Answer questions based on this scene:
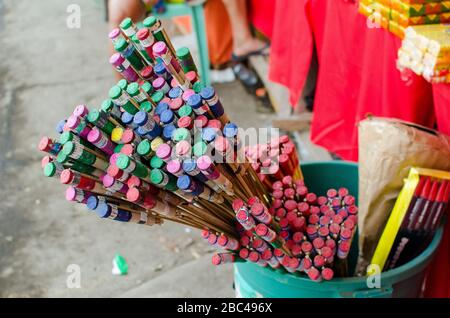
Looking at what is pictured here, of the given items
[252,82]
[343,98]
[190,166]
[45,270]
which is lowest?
[45,270]

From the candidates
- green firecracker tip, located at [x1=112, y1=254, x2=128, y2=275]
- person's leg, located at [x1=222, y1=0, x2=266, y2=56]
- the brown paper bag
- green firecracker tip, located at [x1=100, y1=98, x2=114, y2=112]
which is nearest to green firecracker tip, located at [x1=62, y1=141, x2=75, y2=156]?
green firecracker tip, located at [x1=100, y1=98, x2=114, y2=112]

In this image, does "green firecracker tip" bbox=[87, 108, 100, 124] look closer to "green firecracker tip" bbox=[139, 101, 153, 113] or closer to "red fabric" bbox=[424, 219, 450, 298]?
"green firecracker tip" bbox=[139, 101, 153, 113]

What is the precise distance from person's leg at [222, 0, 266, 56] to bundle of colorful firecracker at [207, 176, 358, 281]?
190cm

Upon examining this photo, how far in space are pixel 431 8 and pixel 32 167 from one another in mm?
2142

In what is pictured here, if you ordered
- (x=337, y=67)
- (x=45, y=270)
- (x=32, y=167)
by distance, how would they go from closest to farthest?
(x=337, y=67) → (x=45, y=270) → (x=32, y=167)

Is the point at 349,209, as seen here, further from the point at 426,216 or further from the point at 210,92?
the point at 210,92

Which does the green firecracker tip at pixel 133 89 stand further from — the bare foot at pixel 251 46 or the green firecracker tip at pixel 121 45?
the bare foot at pixel 251 46

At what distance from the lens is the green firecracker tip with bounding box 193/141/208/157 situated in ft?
3.46

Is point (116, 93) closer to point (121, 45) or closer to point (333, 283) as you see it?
point (121, 45)

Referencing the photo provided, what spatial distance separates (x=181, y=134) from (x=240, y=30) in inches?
87.9

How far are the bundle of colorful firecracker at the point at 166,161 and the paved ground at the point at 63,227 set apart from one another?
863mm

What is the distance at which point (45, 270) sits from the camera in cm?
228

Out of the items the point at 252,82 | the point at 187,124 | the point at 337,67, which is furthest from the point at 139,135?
the point at 252,82

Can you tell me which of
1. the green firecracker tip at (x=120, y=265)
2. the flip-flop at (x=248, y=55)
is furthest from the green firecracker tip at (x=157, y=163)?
the flip-flop at (x=248, y=55)
